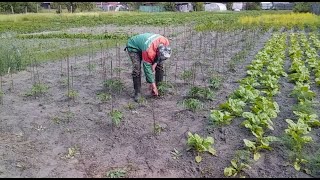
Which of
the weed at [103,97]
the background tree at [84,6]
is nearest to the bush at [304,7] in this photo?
the background tree at [84,6]

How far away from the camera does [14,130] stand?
193 inches

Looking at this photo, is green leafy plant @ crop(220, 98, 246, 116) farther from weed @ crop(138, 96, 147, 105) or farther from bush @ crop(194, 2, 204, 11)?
bush @ crop(194, 2, 204, 11)

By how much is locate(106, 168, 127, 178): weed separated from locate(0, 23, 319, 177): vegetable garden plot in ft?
0.11

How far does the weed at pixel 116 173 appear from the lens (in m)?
3.66

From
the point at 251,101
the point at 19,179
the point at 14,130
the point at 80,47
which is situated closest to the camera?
the point at 19,179

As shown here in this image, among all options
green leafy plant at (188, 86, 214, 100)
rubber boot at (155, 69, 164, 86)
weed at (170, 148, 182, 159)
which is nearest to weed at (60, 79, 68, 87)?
rubber boot at (155, 69, 164, 86)

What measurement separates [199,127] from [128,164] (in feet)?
4.52

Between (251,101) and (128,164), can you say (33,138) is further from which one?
(251,101)

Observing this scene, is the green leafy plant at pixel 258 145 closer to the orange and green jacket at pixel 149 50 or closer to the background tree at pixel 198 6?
the orange and green jacket at pixel 149 50

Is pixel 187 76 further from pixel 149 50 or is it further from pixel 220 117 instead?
pixel 220 117

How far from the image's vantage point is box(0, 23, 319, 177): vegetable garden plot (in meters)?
3.87

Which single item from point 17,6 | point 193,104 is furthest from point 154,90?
point 17,6

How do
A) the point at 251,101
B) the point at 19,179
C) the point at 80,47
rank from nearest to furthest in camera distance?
1. the point at 19,179
2. the point at 251,101
3. the point at 80,47

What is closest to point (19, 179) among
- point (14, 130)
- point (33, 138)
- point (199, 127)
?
point (33, 138)
